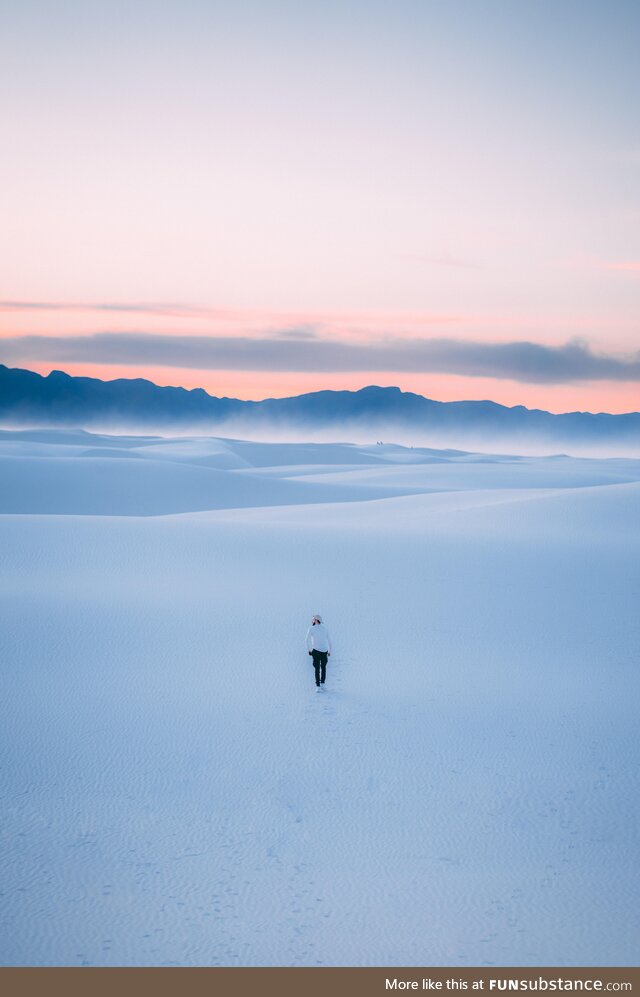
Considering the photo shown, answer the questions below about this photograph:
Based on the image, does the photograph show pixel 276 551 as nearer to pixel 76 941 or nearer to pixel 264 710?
pixel 264 710

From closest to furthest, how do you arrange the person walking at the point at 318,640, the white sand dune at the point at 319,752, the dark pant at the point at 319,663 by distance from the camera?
1. the white sand dune at the point at 319,752
2. the person walking at the point at 318,640
3. the dark pant at the point at 319,663

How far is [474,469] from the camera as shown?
5806 centimetres

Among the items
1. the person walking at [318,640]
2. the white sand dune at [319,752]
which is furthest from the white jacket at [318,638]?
the white sand dune at [319,752]

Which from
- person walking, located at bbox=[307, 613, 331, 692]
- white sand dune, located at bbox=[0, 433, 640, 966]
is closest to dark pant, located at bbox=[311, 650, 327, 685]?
person walking, located at bbox=[307, 613, 331, 692]

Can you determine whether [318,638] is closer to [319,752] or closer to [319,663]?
[319,663]

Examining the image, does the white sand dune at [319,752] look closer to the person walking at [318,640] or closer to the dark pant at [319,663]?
the dark pant at [319,663]

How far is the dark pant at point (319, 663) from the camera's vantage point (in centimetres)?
1067

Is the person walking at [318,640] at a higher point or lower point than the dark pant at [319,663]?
higher

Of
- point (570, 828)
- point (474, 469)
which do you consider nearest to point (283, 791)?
point (570, 828)

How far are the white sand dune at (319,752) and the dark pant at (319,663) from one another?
0.34m

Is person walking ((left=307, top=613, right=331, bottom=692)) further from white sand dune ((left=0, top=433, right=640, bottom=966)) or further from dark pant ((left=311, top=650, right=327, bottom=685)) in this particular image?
white sand dune ((left=0, top=433, right=640, bottom=966))

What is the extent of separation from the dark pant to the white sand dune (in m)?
0.34

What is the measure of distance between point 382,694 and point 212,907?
4.97m

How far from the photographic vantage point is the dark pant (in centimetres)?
1067
